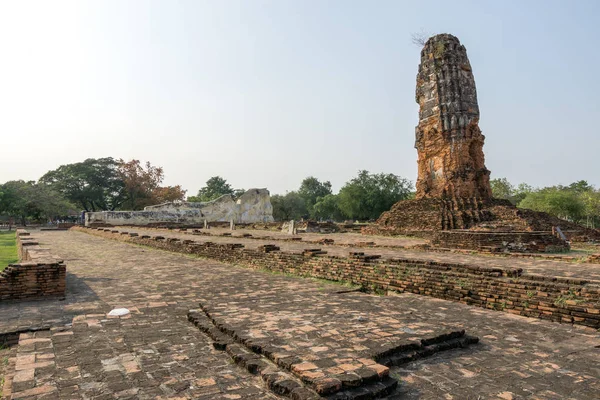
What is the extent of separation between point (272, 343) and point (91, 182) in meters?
47.2

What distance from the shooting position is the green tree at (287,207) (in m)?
Result: 55.6

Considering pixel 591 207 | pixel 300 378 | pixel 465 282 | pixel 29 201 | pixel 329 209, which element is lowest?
pixel 300 378

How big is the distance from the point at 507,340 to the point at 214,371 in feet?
8.09

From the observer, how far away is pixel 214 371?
2805mm

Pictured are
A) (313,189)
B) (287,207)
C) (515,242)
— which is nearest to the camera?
(515,242)

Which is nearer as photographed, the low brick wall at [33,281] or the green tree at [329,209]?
the low brick wall at [33,281]

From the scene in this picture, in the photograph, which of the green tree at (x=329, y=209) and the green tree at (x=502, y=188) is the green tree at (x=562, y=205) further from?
the green tree at (x=329, y=209)

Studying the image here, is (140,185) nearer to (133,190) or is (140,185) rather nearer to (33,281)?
(133,190)

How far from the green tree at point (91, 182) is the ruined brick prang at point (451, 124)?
119 ft

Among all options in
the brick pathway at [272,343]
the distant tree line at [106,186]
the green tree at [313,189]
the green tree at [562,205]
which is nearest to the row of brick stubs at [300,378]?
the brick pathway at [272,343]

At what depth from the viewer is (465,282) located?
209 inches

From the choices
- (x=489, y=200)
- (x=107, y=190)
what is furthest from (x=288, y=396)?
(x=107, y=190)

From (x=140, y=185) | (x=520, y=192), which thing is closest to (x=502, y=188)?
(x=520, y=192)

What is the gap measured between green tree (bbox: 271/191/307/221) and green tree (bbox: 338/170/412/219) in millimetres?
12544
